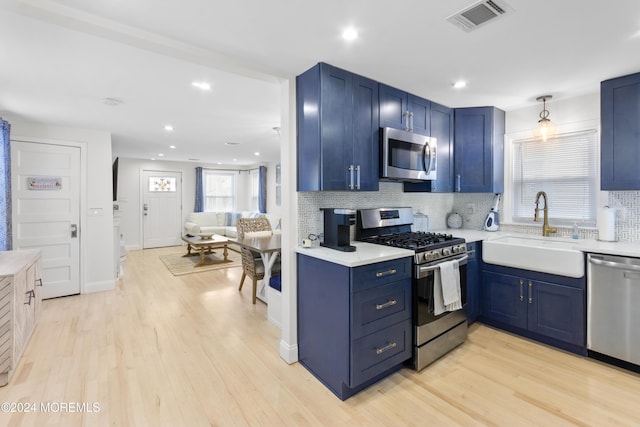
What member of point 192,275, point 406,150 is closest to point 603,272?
point 406,150

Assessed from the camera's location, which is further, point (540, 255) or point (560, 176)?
point (560, 176)

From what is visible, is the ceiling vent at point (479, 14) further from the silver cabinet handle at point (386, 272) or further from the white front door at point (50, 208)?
the white front door at point (50, 208)

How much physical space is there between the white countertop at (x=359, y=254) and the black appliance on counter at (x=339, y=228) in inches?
2.6

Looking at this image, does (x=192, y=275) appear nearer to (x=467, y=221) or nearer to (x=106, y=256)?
(x=106, y=256)

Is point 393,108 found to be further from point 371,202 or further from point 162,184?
point 162,184

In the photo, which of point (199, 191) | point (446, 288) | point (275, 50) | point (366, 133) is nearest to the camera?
point (275, 50)

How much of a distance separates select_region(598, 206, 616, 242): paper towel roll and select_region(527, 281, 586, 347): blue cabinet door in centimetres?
71

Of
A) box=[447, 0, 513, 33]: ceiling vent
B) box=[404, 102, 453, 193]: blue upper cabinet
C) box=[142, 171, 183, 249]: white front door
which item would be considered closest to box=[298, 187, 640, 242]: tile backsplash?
box=[404, 102, 453, 193]: blue upper cabinet

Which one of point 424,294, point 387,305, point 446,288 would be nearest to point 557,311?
point 446,288

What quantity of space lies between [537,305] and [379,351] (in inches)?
65.3

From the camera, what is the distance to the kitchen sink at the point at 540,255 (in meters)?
2.49

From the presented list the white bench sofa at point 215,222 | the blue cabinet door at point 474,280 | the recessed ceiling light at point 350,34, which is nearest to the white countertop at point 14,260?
the recessed ceiling light at point 350,34

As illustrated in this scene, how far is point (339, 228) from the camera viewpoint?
2391mm

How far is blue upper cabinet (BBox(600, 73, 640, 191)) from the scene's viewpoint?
2.54 meters
